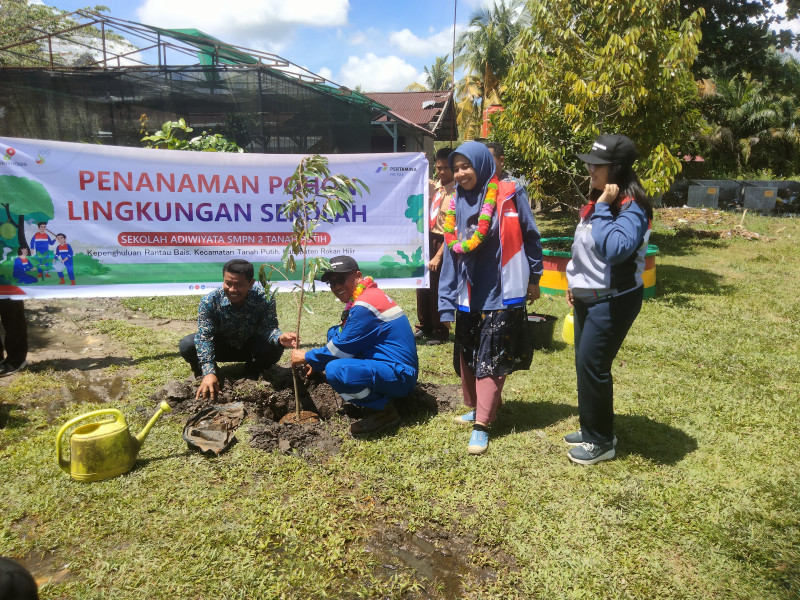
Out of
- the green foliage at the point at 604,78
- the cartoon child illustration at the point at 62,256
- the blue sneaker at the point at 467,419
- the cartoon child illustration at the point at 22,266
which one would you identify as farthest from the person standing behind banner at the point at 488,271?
the green foliage at the point at 604,78

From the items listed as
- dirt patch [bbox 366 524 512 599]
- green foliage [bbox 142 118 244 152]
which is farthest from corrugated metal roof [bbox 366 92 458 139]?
dirt patch [bbox 366 524 512 599]

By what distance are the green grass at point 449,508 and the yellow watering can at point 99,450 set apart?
0.08 m

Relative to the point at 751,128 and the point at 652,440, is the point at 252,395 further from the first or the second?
the point at 751,128

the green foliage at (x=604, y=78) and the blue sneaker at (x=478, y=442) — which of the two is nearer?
the blue sneaker at (x=478, y=442)

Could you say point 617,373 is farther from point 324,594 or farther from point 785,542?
point 324,594

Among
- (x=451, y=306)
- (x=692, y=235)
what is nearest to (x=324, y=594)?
(x=451, y=306)

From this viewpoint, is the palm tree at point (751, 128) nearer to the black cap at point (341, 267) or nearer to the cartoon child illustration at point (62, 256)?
the black cap at point (341, 267)

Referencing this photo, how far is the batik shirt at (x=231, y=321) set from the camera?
4305 millimetres

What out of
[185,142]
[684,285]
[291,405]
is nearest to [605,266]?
[291,405]

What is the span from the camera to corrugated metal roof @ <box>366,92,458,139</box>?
22.8 metres

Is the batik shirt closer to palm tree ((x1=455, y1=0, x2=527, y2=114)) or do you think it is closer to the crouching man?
the crouching man

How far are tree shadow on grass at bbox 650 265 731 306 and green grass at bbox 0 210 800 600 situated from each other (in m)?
3.18

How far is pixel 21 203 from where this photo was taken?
16.1 ft

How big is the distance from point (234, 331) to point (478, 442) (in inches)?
87.5
